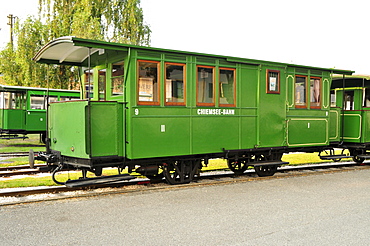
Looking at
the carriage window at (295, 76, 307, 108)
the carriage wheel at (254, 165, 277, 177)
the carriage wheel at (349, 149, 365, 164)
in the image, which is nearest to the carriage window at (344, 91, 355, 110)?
the carriage wheel at (349, 149, 365, 164)

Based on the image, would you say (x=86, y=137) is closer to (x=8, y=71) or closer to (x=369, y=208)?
(x=369, y=208)

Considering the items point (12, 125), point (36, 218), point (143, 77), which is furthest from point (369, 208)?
point (12, 125)

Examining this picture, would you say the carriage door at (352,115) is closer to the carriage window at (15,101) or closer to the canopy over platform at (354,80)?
the canopy over platform at (354,80)

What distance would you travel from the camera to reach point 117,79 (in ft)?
27.7

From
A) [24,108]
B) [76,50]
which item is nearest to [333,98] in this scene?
[76,50]

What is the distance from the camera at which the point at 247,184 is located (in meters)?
9.20

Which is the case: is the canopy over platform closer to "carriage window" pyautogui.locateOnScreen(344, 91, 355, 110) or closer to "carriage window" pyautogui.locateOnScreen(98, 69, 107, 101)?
"carriage window" pyautogui.locateOnScreen(344, 91, 355, 110)

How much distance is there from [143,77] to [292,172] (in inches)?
234

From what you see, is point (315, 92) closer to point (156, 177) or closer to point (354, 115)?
point (354, 115)

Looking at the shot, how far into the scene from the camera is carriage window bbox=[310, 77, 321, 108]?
1123cm

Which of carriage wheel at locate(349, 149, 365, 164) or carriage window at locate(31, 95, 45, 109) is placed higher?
carriage window at locate(31, 95, 45, 109)

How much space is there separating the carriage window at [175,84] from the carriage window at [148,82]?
294mm

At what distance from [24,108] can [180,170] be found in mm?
14514

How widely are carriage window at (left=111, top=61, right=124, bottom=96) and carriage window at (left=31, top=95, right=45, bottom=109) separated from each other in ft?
45.0
